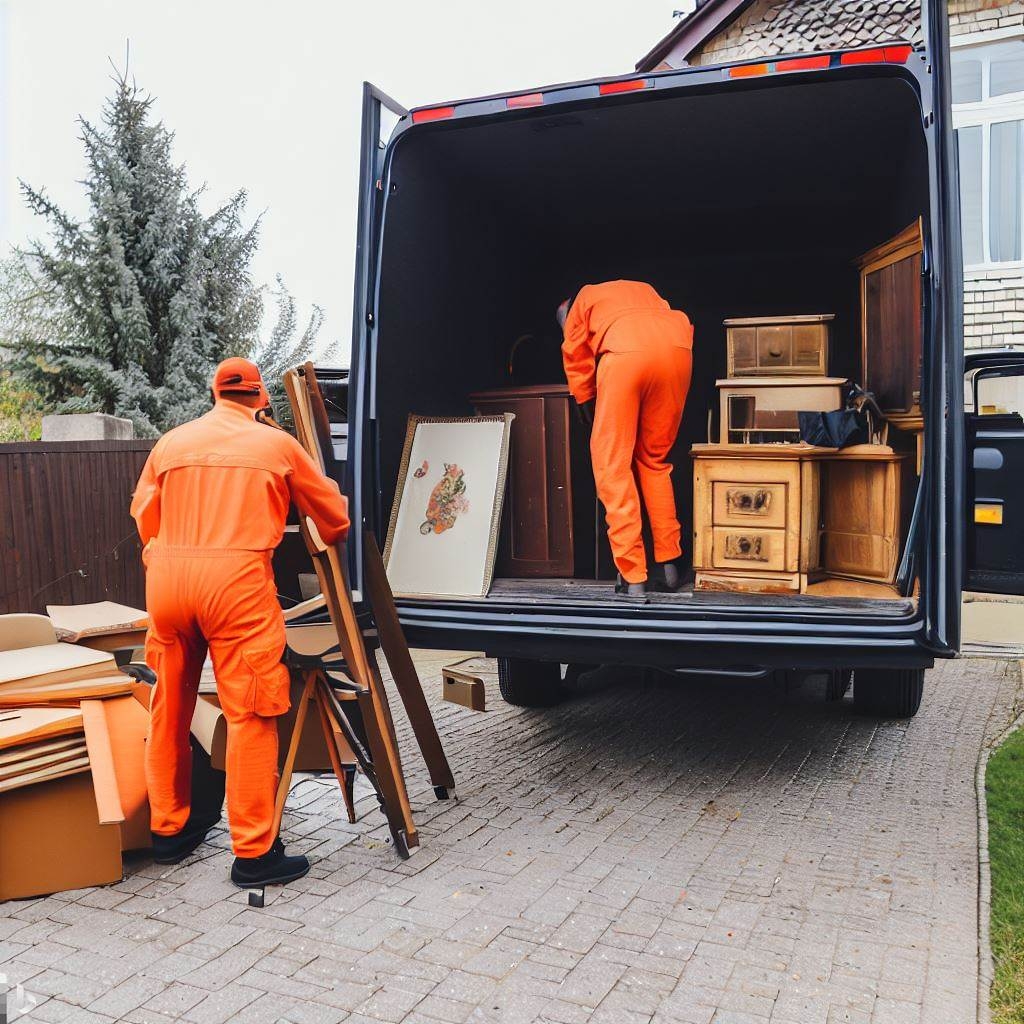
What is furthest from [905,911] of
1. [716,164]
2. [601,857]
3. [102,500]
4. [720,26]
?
[720,26]

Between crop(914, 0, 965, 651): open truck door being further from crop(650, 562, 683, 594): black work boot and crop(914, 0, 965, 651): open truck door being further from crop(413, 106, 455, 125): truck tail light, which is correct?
crop(413, 106, 455, 125): truck tail light

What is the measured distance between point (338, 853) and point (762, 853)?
1.49 meters

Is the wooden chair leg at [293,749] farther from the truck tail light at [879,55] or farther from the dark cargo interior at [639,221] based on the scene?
the truck tail light at [879,55]

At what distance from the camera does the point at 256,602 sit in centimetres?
318

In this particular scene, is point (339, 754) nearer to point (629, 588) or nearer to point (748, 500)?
point (629, 588)

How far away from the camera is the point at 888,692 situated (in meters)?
5.22

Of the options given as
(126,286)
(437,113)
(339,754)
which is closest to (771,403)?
(437,113)

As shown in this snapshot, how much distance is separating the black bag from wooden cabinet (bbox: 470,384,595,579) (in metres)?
1.17

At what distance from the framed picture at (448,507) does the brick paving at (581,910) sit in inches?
34.0

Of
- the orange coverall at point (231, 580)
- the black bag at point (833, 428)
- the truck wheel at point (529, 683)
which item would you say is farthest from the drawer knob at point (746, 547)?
the orange coverall at point (231, 580)

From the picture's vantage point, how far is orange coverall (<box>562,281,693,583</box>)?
14.8 ft

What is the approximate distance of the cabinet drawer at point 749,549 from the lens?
4.50 meters

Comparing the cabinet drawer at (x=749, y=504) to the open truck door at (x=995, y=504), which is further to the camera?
the cabinet drawer at (x=749, y=504)

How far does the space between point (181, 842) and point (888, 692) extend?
351 centimetres
